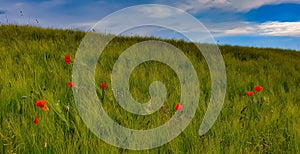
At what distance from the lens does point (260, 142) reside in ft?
7.51

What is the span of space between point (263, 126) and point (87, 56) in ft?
11.3

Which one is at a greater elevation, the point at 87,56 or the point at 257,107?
the point at 87,56

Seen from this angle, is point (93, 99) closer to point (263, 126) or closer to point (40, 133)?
point (40, 133)

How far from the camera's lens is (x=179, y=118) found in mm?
2545

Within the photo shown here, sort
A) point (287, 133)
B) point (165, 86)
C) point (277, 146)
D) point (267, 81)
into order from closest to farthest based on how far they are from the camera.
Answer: point (277, 146)
point (287, 133)
point (165, 86)
point (267, 81)

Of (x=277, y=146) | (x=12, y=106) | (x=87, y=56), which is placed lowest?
(x=277, y=146)

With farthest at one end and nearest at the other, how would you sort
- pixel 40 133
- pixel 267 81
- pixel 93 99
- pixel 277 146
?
1. pixel 267 81
2. pixel 93 99
3. pixel 277 146
4. pixel 40 133

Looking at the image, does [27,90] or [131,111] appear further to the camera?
[27,90]

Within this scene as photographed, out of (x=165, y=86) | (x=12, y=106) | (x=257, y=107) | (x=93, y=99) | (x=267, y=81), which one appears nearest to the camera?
(x=12, y=106)

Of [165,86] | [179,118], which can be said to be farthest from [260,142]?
[165,86]

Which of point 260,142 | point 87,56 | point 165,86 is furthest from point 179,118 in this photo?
point 87,56

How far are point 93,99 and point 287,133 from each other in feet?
5.25

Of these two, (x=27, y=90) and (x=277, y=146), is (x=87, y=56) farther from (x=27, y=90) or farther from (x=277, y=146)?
(x=277, y=146)

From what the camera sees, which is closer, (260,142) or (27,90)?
(260,142)
